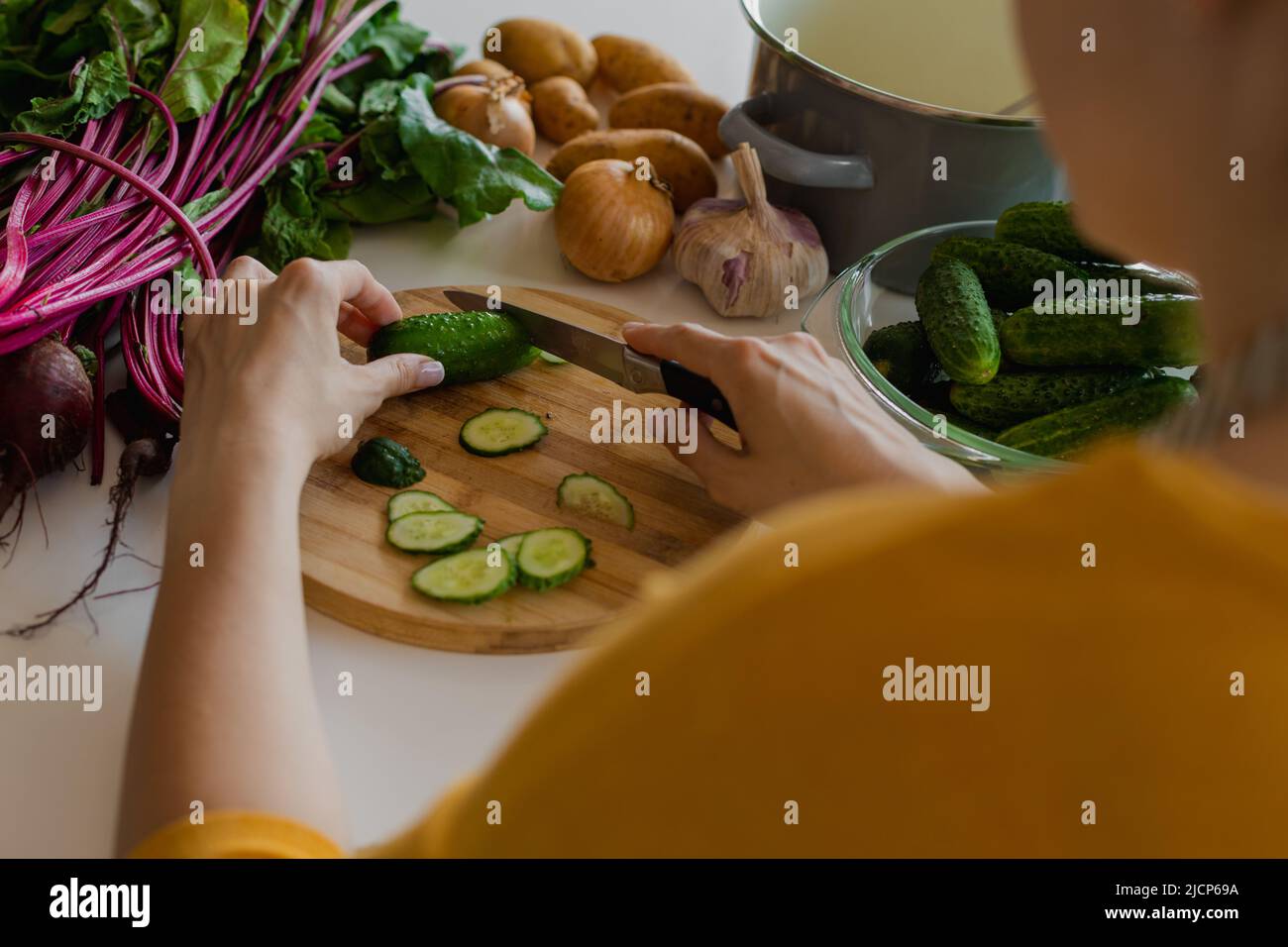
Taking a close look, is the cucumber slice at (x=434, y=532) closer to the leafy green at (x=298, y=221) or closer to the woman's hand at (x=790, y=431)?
the woman's hand at (x=790, y=431)

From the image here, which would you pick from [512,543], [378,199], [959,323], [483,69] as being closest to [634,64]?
[483,69]

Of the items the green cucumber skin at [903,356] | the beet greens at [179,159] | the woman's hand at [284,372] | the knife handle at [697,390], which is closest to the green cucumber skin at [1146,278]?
the green cucumber skin at [903,356]

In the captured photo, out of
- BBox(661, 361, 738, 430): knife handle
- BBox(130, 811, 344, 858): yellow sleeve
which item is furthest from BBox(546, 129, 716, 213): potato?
BBox(130, 811, 344, 858): yellow sleeve

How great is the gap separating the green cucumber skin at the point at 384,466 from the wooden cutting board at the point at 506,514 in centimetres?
1

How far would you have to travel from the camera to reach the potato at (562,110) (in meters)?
2.09

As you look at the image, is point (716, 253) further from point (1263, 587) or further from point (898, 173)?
point (1263, 587)

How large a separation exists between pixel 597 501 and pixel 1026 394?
0.56 m

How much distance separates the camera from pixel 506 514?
1.39 meters

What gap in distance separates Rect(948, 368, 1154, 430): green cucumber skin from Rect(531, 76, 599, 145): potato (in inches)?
36.5

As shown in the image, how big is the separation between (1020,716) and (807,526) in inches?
6.2

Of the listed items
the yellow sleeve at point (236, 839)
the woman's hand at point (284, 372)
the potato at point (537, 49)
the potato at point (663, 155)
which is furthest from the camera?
the potato at point (537, 49)

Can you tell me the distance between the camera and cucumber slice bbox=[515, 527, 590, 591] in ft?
4.24

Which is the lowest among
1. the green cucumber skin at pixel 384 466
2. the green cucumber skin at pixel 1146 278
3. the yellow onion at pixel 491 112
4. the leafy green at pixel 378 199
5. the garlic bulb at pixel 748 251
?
the green cucumber skin at pixel 384 466
